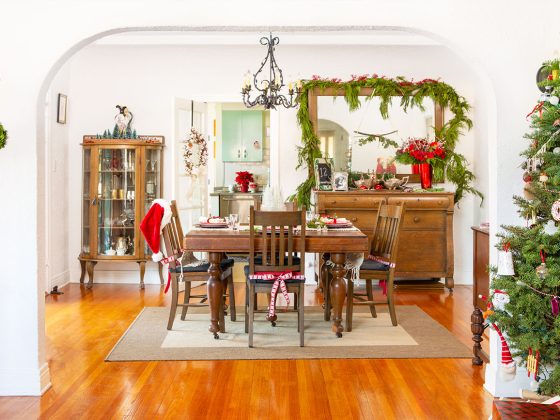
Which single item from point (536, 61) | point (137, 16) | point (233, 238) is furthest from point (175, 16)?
point (536, 61)

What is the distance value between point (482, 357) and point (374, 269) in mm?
1184

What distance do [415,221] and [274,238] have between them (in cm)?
275

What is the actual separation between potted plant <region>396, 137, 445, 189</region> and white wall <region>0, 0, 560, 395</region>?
3.37 meters

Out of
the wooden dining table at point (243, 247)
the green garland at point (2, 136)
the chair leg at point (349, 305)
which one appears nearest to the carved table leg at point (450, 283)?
the chair leg at point (349, 305)

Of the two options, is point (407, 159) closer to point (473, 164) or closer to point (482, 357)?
point (473, 164)

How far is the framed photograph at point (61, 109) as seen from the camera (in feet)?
21.9

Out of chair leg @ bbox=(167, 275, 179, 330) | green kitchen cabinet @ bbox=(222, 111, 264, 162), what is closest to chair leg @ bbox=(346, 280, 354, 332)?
chair leg @ bbox=(167, 275, 179, 330)

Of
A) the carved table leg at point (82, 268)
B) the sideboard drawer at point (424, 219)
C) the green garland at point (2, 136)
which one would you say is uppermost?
the green garland at point (2, 136)

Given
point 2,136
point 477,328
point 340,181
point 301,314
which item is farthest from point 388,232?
point 2,136

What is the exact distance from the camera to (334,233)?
462 centimetres

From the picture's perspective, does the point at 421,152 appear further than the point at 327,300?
Yes

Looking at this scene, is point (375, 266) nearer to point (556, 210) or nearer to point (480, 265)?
point (480, 265)

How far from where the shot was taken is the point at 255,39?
690 centimetres

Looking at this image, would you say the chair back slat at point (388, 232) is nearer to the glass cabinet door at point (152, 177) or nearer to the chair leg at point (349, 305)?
the chair leg at point (349, 305)
